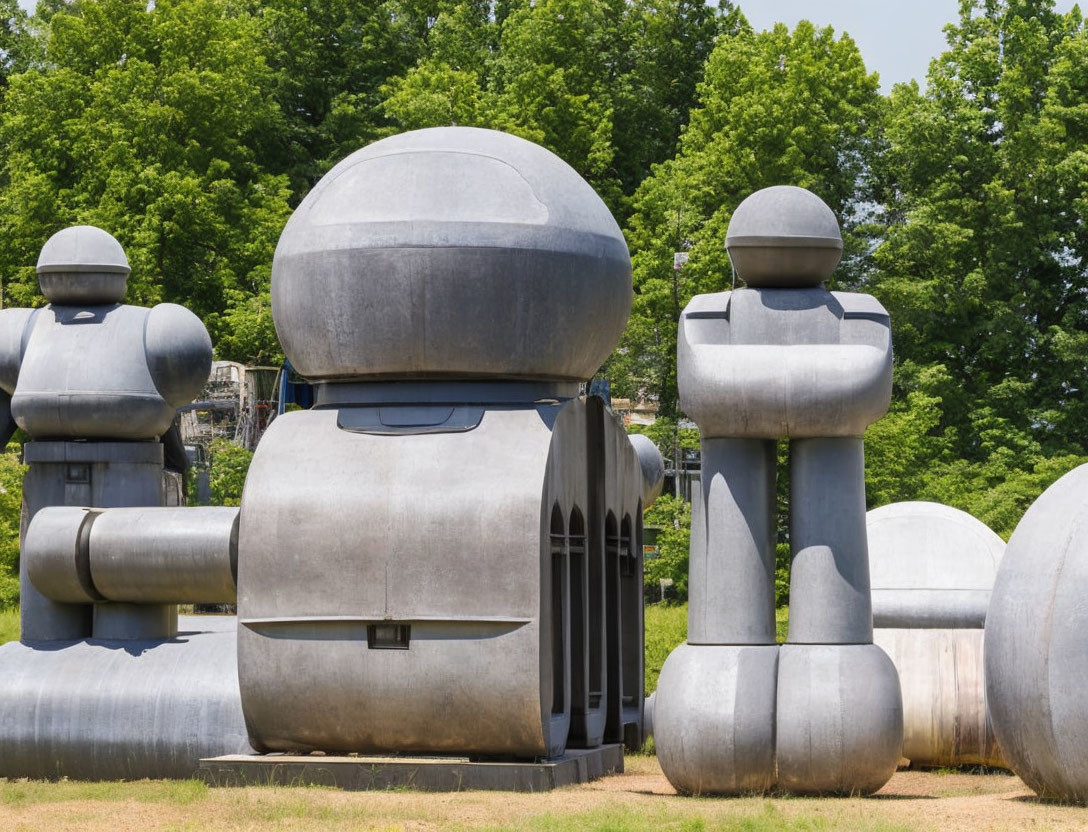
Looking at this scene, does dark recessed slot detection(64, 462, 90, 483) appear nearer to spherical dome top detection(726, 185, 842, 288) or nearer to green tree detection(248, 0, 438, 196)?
spherical dome top detection(726, 185, 842, 288)

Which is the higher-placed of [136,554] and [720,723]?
[136,554]

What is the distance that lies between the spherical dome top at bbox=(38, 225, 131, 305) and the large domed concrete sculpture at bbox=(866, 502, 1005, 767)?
874cm

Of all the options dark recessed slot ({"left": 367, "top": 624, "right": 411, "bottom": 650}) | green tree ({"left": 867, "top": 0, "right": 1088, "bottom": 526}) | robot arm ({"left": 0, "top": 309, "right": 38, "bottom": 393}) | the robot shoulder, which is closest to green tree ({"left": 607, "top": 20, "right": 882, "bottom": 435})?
green tree ({"left": 867, "top": 0, "right": 1088, "bottom": 526})

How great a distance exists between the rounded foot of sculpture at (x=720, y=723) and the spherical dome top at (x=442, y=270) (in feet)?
11.4

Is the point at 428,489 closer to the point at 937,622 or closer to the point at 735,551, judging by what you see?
the point at 735,551

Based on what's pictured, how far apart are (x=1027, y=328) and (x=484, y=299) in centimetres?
2643

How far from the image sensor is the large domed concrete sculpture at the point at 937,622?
61.7 ft

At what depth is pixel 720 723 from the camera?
15.4m

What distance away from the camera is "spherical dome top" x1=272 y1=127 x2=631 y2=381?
55.9 feet

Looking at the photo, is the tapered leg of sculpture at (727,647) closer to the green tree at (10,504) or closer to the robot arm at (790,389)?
the robot arm at (790,389)

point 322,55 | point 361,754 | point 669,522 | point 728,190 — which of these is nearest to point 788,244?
point 361,754

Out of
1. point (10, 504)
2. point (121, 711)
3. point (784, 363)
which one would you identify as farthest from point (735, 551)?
point (10, 504)

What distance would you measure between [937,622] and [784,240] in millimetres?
4983

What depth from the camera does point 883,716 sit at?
50.6 feet
